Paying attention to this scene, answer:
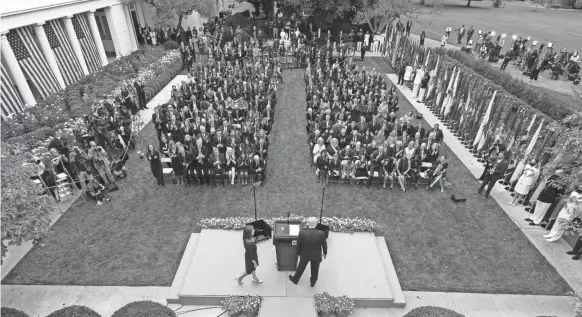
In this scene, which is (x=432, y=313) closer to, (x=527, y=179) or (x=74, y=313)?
(x=74, y=313)

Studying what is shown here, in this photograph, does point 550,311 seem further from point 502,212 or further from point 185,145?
point 185,145

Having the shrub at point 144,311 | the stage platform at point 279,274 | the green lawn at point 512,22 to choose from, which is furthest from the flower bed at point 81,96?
the green lawn at point 512,22

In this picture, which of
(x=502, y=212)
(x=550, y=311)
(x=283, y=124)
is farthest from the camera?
(x=283, y=124)

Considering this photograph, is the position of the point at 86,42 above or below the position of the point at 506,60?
above

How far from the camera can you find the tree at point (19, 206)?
636 cm

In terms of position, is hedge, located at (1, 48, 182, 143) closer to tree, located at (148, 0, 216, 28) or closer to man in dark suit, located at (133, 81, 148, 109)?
man in dark suit, located at (133, 81, 148, 109)

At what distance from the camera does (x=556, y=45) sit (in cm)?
3434

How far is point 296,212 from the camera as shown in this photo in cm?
1113

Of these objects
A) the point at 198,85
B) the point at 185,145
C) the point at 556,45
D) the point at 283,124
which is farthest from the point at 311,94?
the point at 556,45

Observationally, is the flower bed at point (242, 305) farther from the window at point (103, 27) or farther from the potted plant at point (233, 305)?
the window at point (103, 27)

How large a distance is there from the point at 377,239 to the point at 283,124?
8.99 metres

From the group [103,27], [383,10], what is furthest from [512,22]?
[103,27]

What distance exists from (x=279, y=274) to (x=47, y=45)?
65.4 feet

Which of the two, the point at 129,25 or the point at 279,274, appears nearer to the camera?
the point at 279,274
